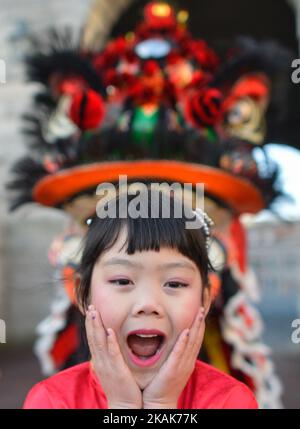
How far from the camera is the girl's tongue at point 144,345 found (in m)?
0.52

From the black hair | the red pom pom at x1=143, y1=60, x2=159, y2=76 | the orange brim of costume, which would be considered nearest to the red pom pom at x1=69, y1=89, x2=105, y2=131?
the orange brim of costume

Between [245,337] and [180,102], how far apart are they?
0.67m

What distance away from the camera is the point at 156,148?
1.33 m

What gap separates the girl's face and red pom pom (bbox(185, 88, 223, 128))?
897 millimetres

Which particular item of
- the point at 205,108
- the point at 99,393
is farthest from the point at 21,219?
→ the point at 99,393

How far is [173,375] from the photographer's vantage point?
0.50 meters

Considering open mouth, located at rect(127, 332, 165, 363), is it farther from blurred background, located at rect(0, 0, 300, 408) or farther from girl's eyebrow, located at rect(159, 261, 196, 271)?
blurred background, located at rect(0, 0, 300, 408)

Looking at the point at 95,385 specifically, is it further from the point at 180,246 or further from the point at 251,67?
the point at 251,67

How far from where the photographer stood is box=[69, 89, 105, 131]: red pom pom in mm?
1369

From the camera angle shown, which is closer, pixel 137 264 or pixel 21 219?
pixel 137 264

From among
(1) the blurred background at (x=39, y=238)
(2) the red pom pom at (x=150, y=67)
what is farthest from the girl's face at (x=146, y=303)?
(1) the blurred background at (x=39, y=238)

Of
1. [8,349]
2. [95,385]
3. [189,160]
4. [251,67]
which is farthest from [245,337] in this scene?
[8,349]

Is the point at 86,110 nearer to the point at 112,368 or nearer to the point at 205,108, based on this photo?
the point at 205,108

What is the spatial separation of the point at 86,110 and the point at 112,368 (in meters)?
0.97
